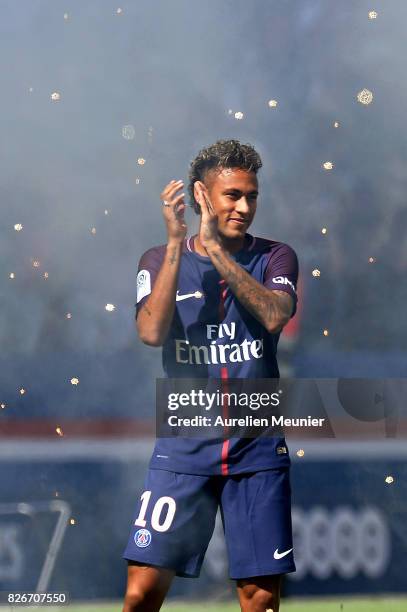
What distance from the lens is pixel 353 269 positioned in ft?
10.2

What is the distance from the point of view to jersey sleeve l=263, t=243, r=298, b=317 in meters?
2.95

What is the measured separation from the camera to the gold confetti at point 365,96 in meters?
3.09

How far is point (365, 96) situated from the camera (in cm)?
309

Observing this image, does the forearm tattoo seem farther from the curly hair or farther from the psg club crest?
the psg club crest

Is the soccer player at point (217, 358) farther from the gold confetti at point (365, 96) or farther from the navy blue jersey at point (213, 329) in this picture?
the gold confetti at point (365, 96)

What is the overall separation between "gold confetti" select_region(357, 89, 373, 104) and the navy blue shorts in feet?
3.69

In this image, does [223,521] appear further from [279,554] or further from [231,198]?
[231,198]

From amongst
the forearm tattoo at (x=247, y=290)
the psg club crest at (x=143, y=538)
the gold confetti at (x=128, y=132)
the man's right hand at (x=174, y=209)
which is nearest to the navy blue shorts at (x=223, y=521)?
the psg club crest at (x=143, y=538)

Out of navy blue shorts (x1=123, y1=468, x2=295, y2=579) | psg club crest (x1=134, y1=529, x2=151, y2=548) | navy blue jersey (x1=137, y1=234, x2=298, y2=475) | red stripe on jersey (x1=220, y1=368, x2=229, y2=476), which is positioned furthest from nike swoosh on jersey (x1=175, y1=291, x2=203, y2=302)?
psg club crest (x1=134, y1=529, x2=151, y2=548)

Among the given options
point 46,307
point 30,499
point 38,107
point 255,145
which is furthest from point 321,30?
point 30,499

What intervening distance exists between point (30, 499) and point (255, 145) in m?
1.24

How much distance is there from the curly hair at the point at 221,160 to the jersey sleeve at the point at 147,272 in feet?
0.58

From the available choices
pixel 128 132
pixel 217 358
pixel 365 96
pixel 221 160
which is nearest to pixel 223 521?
pixel 217 358

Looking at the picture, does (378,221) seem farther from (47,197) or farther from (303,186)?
(47,197)
